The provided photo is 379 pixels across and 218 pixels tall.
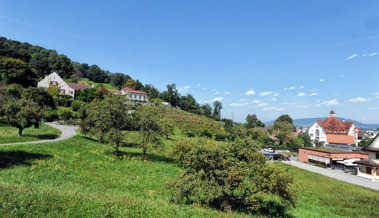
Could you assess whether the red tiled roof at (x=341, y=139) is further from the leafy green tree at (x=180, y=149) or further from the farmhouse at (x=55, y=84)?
the farmhouse at (x=55, y=84)

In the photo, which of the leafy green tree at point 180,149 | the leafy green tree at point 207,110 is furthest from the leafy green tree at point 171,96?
the leafy green tree at point 180,149

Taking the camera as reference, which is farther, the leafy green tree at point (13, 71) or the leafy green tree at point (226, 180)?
the leafy green tree at point (13, 71)

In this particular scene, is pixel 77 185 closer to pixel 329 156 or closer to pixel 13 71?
pixel 329 156

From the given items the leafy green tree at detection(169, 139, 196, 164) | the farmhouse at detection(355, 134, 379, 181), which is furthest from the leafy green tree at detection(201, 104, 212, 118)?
the leafy green tree at detection(169, 139, 196, 164)

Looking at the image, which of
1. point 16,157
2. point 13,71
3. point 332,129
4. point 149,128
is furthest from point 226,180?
point 332,129

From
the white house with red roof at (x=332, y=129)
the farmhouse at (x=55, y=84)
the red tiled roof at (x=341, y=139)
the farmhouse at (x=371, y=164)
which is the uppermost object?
the farmhouse at (x=55, y=84)

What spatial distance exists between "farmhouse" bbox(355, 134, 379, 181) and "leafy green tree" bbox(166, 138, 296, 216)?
96.8 feet

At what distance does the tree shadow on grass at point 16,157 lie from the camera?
13.6m

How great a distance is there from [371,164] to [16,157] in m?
45.8

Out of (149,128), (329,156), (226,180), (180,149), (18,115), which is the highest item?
(18,115)

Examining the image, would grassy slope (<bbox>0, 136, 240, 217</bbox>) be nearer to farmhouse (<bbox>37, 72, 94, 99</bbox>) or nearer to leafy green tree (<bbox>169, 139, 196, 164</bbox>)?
leafy green tree (<bbox>169, 139, 196, 164</bbox>)

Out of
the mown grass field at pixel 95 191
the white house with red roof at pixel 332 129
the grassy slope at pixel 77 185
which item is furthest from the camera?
the white house with red roof at pixel 332 129

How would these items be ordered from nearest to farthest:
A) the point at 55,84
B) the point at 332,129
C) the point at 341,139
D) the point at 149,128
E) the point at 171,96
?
the point at 149,128 < the point at 341,139 < the point at 55,84 < the point at 332,129 < the point at 171,96

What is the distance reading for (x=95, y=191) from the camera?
10.5 metres
